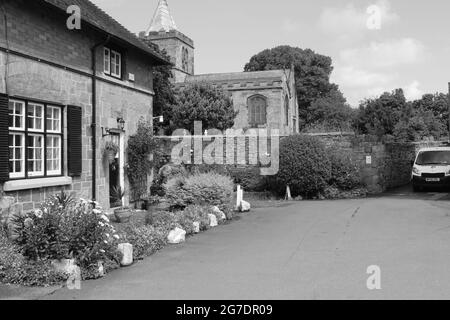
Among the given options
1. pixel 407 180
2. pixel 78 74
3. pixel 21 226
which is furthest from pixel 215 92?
pixel 21 226

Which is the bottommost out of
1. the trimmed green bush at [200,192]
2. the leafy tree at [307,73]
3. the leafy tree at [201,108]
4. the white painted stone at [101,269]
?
the white painted stone at [101,269]

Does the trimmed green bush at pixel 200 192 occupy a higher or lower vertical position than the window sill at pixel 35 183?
lower

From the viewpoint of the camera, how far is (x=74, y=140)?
12.0 meters

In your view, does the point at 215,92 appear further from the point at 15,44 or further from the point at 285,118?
the point at 15,44

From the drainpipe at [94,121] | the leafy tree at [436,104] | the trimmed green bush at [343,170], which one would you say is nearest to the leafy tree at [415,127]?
the leafy tree at [436,104]

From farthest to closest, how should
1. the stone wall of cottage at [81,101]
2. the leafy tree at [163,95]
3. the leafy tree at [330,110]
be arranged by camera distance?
the leafy tree at [330,110] < the leafy tree at [163,95] < the stone wall of cottage at [81,101]

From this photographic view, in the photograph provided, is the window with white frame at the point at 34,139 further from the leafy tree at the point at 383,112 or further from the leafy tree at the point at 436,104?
the leafy tree at the point at 436,104

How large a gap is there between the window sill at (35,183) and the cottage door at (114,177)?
99.1 inches

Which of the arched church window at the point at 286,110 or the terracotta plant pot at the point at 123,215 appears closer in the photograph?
the terracotta plant pot at the point at 123,215

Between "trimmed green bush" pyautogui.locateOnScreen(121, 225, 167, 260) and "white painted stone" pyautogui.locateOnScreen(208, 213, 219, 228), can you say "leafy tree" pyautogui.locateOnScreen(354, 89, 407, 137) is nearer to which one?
"white painted stone" pyautogui.locateOnScreen(208, 213, 219, 228)

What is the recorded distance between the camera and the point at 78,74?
12297 mm

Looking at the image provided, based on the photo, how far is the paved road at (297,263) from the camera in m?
6.04

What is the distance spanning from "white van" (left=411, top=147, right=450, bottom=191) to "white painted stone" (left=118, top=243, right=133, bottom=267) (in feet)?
51.7

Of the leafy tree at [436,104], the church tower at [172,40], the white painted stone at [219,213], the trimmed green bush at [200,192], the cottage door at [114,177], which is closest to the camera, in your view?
the white painted stone at [219,213]
